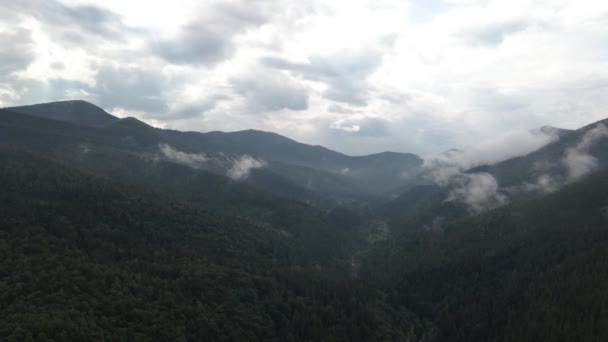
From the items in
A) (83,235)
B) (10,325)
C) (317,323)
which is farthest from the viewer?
(83,235)

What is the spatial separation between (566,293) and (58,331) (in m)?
193

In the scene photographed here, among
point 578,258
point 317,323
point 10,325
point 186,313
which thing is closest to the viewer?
point 10,325

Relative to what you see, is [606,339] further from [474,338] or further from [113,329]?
[113,329]

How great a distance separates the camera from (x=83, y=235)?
177125 millimetres

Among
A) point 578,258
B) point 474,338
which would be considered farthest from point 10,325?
point 578,258

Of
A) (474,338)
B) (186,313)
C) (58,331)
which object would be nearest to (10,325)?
(58,331)

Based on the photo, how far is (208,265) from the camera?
188250 mm

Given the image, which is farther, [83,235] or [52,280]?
[83,235]

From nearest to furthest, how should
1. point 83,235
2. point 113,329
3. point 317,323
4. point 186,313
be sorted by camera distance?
point 113,329, point 186,313, point 317,323, point 83,235

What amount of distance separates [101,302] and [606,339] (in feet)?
567

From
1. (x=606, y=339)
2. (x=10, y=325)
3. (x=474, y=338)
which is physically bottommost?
(x=474, y=338)

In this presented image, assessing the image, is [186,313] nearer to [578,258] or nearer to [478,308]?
[478,308]

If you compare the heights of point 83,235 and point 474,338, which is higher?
point 83,235

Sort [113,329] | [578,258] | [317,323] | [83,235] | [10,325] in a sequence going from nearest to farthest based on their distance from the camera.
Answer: [10,325]
[113,329]
[317,323]
[83,235]
[578,258]
